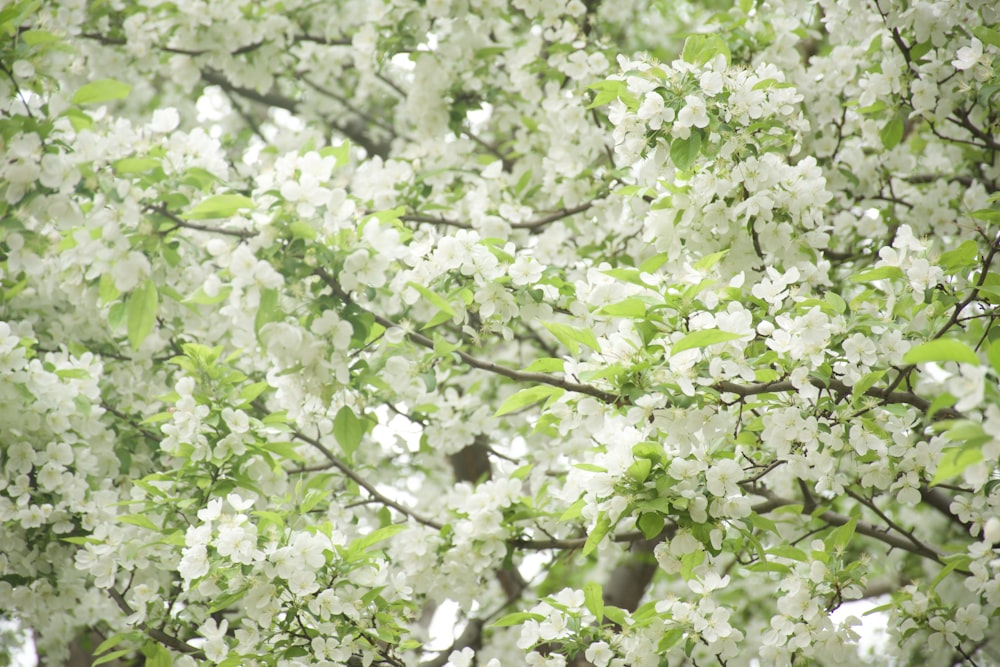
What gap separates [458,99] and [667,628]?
113 inches

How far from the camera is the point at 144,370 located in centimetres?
399

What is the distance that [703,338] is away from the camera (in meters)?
2.07

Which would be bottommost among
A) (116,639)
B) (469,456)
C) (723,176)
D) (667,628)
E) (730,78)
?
(469,456)

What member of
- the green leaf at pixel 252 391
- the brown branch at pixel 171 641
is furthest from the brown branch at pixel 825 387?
the brown branch at pixel 171 641

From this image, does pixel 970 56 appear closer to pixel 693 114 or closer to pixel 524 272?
pixel 693 114

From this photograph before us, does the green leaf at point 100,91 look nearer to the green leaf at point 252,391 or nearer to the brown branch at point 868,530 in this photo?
the green leaf at point 252,391

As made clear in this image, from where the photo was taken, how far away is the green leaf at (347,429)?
8.18 ft

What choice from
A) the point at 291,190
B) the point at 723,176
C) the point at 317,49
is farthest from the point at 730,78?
the point at 317,49

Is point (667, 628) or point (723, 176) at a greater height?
point (723, 176)

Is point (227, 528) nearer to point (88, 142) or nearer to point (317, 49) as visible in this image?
point (88, 142)

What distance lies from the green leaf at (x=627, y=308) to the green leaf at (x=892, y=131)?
1.73 m

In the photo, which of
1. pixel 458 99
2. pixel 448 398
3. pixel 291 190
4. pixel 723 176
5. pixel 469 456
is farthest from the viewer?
pixel 469 456

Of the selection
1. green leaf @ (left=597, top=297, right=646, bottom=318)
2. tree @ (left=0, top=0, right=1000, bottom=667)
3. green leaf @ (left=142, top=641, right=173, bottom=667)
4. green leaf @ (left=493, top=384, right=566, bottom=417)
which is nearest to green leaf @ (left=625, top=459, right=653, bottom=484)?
tree @ (left=0, top=0, right=1000, bottom=667)

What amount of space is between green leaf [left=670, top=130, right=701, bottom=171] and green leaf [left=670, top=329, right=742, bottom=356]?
2.15 feet
